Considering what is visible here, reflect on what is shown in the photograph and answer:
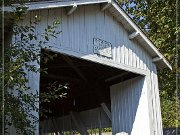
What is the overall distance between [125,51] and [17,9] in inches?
203

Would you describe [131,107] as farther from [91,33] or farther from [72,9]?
[72,9]

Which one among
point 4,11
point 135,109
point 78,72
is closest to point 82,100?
point 78,72

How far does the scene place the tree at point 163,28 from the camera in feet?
57.0

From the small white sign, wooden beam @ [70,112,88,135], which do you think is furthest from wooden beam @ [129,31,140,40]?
wooden beam @ [70,112,88,135]

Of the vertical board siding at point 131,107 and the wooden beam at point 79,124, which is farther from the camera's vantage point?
the wooden beam at point 79,124

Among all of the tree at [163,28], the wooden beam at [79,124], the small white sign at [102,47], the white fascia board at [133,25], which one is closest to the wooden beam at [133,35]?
the white fascia board at [133,25]

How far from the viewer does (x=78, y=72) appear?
14.1 meters

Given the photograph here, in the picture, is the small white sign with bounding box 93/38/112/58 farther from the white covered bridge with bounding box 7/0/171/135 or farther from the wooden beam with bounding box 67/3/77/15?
the wooden beam with bounding box 67/3/77/15

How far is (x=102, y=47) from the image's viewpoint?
10859mm

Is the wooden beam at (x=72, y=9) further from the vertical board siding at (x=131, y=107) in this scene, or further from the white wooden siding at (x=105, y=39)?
the vertical board siding at (x=131, y=107)

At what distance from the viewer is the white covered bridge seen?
32.7 ft

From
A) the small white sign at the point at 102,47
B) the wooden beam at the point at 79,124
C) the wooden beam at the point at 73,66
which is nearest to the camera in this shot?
the small white sign at the point at 102,47

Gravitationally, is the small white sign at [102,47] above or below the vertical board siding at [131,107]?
above

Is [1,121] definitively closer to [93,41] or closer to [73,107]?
[93,41]
